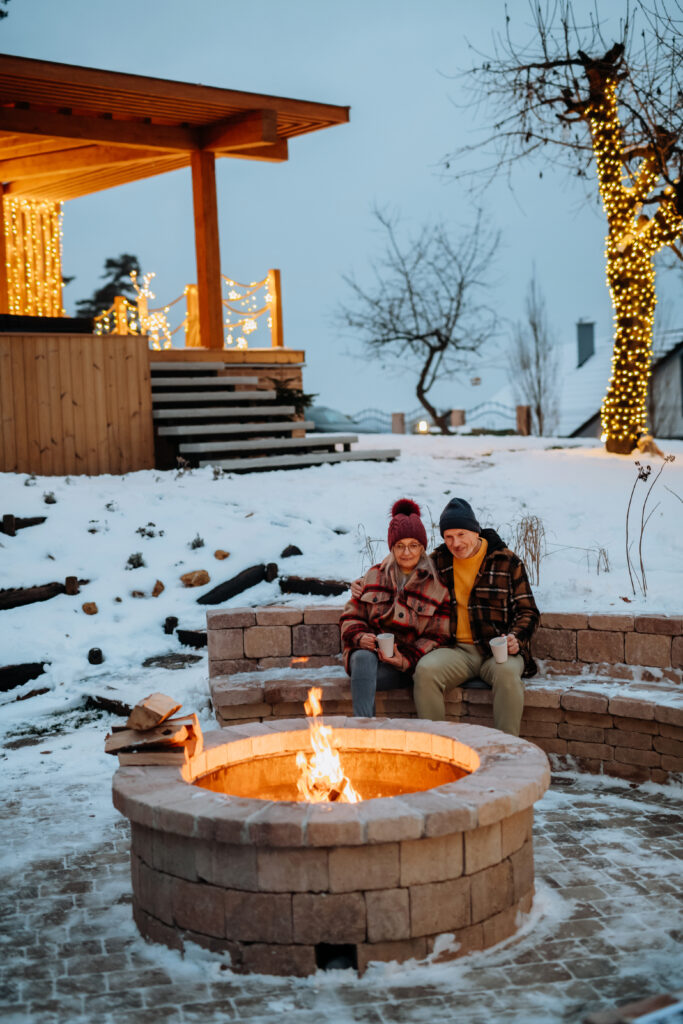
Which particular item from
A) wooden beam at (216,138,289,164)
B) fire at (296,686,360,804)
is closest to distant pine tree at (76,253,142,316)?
wooden beam at (216,138,289,164)

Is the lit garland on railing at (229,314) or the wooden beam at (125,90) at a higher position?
the wooden beam at (125,90)

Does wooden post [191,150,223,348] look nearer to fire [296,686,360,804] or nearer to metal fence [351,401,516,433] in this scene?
fire [296,686,360,804]

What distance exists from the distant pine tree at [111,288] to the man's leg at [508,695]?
103ft

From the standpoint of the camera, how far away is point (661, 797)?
5207 mm

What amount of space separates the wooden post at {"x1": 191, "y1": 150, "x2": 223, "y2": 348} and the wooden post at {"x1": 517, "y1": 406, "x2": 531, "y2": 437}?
1124cm

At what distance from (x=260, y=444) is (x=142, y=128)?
4.41 metres

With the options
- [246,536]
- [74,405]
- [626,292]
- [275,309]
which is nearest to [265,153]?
[275,309]

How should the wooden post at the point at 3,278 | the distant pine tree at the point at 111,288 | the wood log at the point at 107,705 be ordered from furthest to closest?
the distant pine tree at the point at 111,288 < the wooden post at the point at 3,278 < the wood log at the point at 107,705

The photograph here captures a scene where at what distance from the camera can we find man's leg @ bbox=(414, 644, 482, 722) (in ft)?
17.5

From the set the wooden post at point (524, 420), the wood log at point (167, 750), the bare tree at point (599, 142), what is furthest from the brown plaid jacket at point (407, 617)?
the wooden post at point (524, 420)

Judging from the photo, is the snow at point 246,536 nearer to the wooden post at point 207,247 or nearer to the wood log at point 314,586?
the wood log at point 314,586

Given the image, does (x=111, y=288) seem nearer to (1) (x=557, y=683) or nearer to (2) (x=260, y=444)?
(2) (x=260, y=444)

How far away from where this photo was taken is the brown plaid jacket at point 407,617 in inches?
218

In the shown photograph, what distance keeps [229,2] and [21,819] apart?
88173 millimetres
